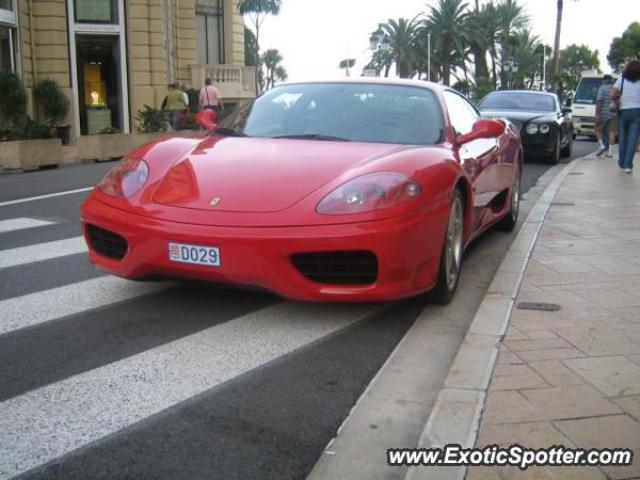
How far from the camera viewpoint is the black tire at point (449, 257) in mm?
4504

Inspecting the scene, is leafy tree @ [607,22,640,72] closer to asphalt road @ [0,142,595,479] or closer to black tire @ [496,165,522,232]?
black tire @ [496,165,522,232]

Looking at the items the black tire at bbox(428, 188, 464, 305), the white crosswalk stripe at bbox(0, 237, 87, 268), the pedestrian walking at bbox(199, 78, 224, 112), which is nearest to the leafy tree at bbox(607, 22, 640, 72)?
the pedestrian walking at bbox(199, 78, 224, 112)

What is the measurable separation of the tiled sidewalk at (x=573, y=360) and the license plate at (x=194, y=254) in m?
1.48

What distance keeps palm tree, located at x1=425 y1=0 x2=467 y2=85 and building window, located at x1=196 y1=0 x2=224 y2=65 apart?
126 ft

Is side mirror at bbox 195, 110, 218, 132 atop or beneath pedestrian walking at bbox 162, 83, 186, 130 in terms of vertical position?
atop

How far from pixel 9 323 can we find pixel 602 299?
3411 mm

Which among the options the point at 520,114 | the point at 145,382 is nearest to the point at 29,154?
the point at 520,114

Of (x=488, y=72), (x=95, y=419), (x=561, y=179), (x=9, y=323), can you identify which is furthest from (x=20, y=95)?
(x=488, y=72)

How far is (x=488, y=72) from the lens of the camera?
6800 centimetres

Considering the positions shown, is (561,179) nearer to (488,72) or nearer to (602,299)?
(602,299)

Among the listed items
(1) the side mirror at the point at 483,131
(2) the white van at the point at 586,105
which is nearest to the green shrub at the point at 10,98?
(1) the side mirror at the point at 483,131

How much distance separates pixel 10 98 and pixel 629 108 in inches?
560

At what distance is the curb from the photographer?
280 centimetres

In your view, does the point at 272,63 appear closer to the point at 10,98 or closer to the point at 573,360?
the point at 10,98
